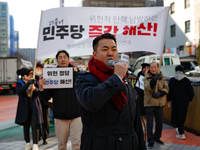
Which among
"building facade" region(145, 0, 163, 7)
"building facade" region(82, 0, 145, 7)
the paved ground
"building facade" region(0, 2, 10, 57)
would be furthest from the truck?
"building facade" region(0, 2, 10, 57)

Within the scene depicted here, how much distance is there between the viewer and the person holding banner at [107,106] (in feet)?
6.25

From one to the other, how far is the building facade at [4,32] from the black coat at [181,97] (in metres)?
113

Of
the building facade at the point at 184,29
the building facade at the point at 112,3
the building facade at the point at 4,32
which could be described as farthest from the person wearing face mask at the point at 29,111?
the building facade at the point at 4,32

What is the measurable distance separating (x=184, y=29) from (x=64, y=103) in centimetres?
3252

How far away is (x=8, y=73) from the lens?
22.5 metres

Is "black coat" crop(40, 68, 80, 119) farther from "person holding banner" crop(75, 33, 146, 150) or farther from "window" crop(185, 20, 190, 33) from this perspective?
"window" crop(185, 20, 190, 33)

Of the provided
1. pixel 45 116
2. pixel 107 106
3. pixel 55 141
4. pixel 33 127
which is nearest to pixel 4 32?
pixel 45 116

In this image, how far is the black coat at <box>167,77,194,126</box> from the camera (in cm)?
622

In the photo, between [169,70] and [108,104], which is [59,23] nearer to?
[108,104]

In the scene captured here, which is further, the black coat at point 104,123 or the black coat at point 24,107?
the black coat at point 24,107

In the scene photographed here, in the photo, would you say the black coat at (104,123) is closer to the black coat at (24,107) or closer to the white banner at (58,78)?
the white banner at (58,78)

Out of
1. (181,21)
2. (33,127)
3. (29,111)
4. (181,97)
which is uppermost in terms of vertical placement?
(181,21)

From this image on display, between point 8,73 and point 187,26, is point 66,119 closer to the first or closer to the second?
point 8,73

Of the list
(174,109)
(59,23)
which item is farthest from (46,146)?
(174,109)
